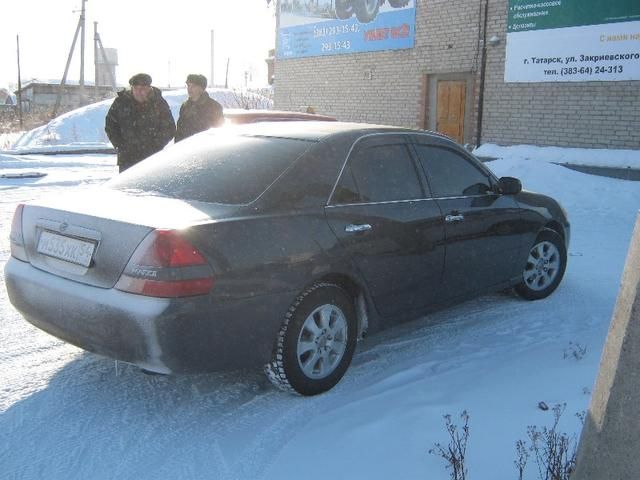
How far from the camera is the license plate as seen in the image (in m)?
3.24

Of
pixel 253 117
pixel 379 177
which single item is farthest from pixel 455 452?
pixel 253 117

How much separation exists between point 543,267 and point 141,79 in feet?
13.7

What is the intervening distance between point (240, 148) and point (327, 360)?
1.37 m

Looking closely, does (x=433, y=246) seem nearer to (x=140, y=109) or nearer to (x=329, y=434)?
(x=329, y=434)

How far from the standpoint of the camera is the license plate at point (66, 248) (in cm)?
324

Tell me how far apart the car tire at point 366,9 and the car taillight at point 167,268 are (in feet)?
49.7

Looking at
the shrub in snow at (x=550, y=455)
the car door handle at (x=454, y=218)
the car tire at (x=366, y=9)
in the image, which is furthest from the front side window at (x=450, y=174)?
the car tire at (x=366, y=9)

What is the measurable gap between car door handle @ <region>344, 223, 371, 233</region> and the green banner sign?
1030 centimetres

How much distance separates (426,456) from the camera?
290cm

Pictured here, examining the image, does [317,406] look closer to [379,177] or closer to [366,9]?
[379,177]

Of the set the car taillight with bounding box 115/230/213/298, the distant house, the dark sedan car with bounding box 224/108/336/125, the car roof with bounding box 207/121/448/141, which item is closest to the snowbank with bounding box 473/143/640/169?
the dark sedan car with bounding box 224/108/336/125

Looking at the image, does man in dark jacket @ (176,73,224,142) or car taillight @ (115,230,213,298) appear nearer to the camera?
car taillight @ (115,230,213,298)

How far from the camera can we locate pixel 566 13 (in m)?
12.8

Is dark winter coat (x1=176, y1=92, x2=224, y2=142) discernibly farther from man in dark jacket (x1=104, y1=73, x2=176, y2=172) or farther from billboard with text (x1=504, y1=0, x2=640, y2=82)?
billboard with text (x1=504, y1=0, x2=640, y2=82)
